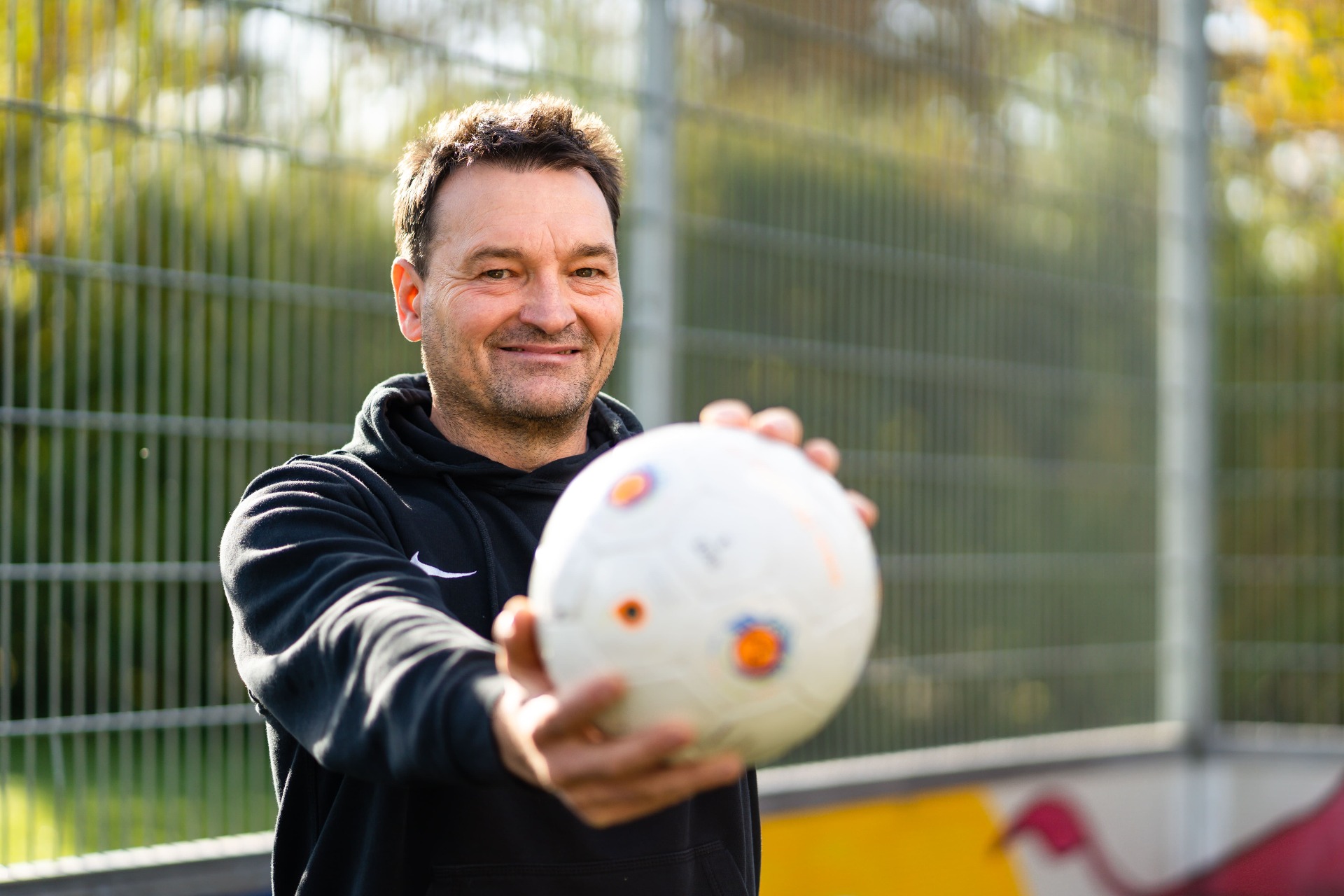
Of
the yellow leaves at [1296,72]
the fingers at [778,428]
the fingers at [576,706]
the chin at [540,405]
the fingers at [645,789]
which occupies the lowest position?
the fingers at [645,789]

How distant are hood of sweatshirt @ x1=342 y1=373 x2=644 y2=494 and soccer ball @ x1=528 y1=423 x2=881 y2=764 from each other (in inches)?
27.1

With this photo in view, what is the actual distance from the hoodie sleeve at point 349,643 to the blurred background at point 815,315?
6.38 feet

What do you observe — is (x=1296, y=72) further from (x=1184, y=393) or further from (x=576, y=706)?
(x=576, y=706)

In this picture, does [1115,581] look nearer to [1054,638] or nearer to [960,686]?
[1054,638]

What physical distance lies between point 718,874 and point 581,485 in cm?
85

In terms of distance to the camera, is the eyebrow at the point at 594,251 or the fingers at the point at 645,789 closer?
the fingers at the point at 645,789

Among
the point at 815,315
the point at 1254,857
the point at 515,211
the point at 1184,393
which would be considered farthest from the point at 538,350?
the point at 1254,857

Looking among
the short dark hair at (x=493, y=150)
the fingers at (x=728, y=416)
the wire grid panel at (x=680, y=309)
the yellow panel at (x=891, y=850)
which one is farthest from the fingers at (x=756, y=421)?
the yellow panel at (x=891, y=850)

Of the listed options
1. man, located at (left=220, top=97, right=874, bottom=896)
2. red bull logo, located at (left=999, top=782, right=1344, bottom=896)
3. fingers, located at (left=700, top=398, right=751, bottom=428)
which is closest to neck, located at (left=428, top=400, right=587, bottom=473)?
man, located at (left=220, top=97, right=874, bottom=896)

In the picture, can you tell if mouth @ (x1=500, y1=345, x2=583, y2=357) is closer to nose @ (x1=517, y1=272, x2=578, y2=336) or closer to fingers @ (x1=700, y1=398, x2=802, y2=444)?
nose @ (x1=517, y1=272, x2=578, y2=336)

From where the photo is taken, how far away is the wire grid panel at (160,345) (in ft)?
12.3

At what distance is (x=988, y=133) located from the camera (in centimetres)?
602

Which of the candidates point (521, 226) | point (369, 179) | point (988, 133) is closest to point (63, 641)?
point (369, 179)

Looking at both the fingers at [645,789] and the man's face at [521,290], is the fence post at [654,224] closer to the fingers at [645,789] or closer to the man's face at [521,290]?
the man's face at [521,290]
